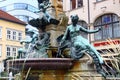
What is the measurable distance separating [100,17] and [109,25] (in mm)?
1453

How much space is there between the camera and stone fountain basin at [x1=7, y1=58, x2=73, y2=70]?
774 cm

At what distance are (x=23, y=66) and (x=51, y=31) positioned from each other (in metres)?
1.88

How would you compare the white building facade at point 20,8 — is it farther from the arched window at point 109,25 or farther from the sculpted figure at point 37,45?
the sculpted figure at point 37,45

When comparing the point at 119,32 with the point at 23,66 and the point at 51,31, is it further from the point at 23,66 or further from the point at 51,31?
the point at 23,66

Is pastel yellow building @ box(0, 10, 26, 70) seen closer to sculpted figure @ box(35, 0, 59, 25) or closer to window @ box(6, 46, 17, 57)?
window @ box(6, 46, 17, 57)

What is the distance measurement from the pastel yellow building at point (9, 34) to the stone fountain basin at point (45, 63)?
33487 mm

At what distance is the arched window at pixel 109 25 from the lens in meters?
26.3

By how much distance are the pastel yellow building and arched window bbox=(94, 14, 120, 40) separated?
682 inches

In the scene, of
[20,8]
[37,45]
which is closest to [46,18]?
[37,45]

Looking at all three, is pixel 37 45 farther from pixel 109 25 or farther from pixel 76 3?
pixel 76 3

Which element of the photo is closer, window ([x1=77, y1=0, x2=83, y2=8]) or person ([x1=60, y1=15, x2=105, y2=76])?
person ([x1=60, y1=15, x2=105, y2=76])

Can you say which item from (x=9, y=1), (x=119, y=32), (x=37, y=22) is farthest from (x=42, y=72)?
(x=9, y=1)

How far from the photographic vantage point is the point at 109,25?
27.0 m

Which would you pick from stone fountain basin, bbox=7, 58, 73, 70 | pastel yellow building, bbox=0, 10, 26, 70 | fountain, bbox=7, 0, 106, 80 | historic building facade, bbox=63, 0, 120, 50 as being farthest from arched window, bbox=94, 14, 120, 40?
stone fountain basin, bbox=7, 58, 73, 70
